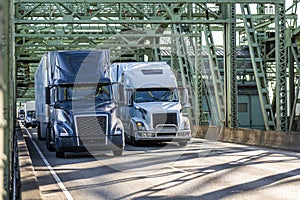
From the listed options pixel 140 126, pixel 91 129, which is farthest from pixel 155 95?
pixel 91 129

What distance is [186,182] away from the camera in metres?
14.0

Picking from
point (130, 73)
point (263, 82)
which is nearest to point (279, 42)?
point (263, 82)

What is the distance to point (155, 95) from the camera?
29.4 metres

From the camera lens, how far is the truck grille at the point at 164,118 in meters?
28.6

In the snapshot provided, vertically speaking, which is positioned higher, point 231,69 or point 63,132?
point 231,69

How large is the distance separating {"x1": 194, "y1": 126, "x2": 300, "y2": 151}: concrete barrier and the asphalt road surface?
4.35 ft

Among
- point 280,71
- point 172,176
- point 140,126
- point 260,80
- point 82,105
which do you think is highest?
point 280,71

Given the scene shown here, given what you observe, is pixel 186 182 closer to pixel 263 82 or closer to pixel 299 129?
pixel 263 82

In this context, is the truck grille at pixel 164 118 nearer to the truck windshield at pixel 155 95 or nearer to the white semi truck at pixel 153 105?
the white semi truck at pixel 153 105

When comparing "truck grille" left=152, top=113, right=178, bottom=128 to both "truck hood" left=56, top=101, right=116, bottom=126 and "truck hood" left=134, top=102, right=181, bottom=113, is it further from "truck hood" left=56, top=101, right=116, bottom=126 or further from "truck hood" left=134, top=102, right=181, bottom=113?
"truck hood" left=56, top=101, right=116, bottom=126

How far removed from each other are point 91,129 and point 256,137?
8947 millimetres

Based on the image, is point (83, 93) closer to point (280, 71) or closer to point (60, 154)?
point (60, 154)

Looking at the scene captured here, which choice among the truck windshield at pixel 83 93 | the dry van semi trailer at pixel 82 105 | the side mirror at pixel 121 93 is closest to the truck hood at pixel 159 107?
the side mirror at pixel 121 93

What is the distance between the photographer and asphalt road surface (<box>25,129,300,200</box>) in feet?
39.8
